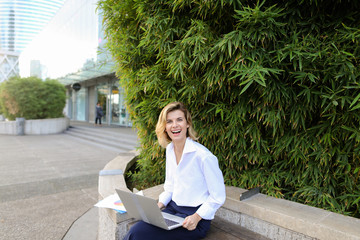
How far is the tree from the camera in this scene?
11.8 meters

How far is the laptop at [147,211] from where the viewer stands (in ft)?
4.59

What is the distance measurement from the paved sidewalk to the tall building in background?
183 ft

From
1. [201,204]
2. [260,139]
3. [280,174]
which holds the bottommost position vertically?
[201,204]

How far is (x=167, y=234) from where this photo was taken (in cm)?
153

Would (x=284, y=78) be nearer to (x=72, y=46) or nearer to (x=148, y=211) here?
(x=148, y=211)

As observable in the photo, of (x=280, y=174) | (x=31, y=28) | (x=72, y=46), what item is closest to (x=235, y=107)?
(x=280, y=174)

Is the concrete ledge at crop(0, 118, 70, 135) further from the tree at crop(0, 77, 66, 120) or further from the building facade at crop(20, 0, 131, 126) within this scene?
the building facade at crop(20, 0, 131, 126)

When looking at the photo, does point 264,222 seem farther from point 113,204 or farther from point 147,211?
point 113,204

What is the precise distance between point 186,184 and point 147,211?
36cm

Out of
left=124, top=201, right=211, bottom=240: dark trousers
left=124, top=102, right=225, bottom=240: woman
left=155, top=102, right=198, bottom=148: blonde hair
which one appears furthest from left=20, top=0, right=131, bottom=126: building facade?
left=124, top=201, right=211, bottom=240: dark trousers

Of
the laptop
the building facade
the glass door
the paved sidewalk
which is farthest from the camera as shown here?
the glass door

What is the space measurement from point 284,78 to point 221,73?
21.7 inches

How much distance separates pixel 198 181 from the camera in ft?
5.47

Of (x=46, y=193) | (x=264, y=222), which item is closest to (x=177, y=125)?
(x=264, y=222)
